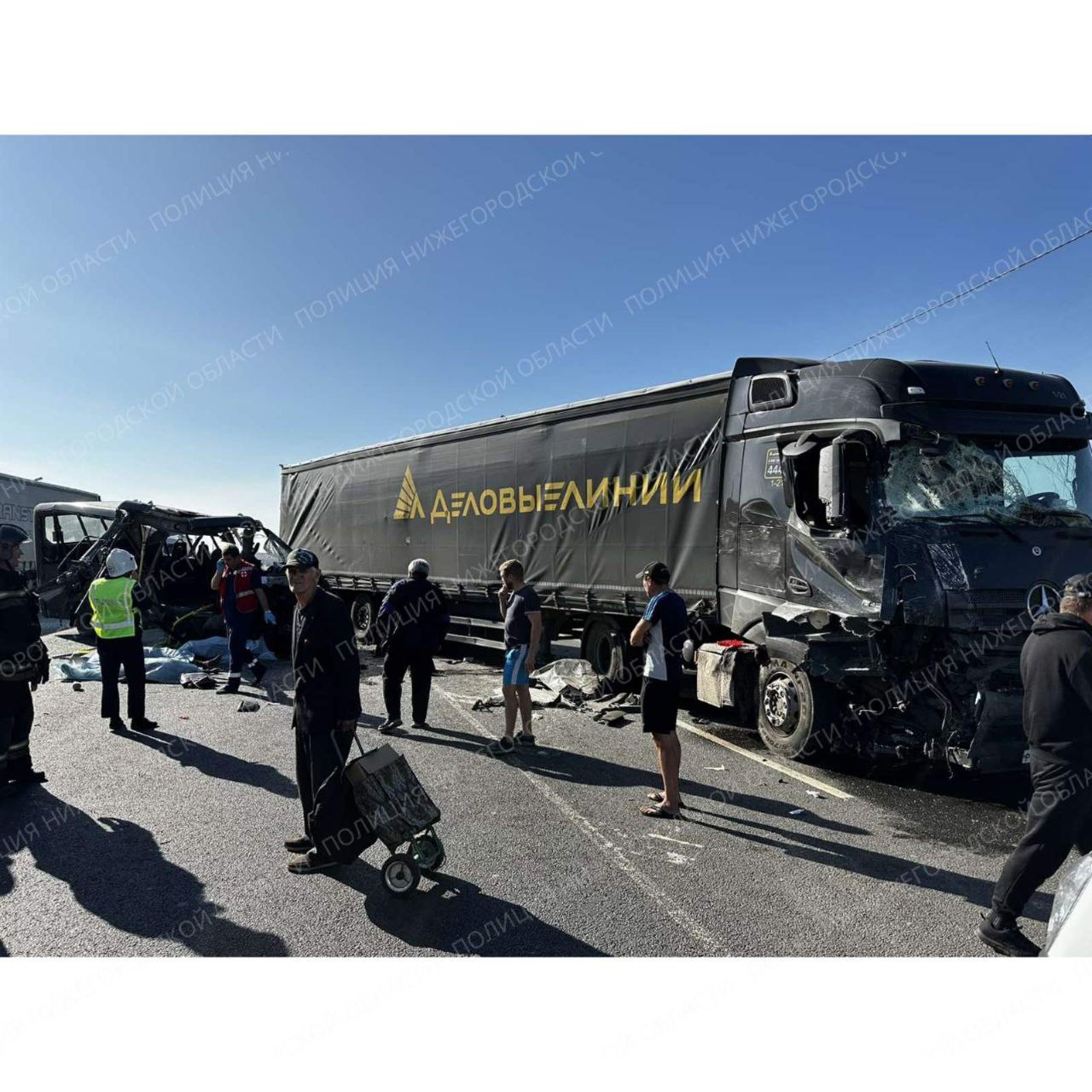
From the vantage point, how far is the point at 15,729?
5.75 meters

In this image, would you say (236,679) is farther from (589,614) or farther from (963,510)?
(963,510)

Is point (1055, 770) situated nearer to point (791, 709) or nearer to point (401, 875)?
point (791, 709)

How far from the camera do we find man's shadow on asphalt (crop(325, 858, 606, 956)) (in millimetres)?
3494

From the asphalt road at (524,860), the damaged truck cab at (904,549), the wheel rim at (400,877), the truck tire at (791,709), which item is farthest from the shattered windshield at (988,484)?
the wheel rim at (400,877)

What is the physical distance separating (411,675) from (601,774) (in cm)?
242

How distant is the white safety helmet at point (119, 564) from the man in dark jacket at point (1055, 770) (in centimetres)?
746

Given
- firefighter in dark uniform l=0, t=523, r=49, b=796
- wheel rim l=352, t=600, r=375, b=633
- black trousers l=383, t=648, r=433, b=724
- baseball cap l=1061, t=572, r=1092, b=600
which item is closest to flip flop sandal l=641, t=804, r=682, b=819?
baseball cap l=1061, t=572, r=1092, b=600

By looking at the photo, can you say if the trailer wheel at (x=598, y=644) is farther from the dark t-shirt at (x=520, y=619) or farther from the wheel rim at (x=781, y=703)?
the wheel rim at (x=781, y=703)

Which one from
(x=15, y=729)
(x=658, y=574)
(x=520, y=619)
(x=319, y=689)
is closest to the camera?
(x=319, y=689)

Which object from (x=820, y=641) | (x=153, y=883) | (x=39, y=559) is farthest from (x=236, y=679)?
(x=39, y=559)

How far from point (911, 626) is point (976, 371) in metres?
2.44

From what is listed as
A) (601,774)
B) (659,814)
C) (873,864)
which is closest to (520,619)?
(601,774)

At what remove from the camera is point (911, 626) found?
5781 mm

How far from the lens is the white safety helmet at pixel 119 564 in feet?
23.8
